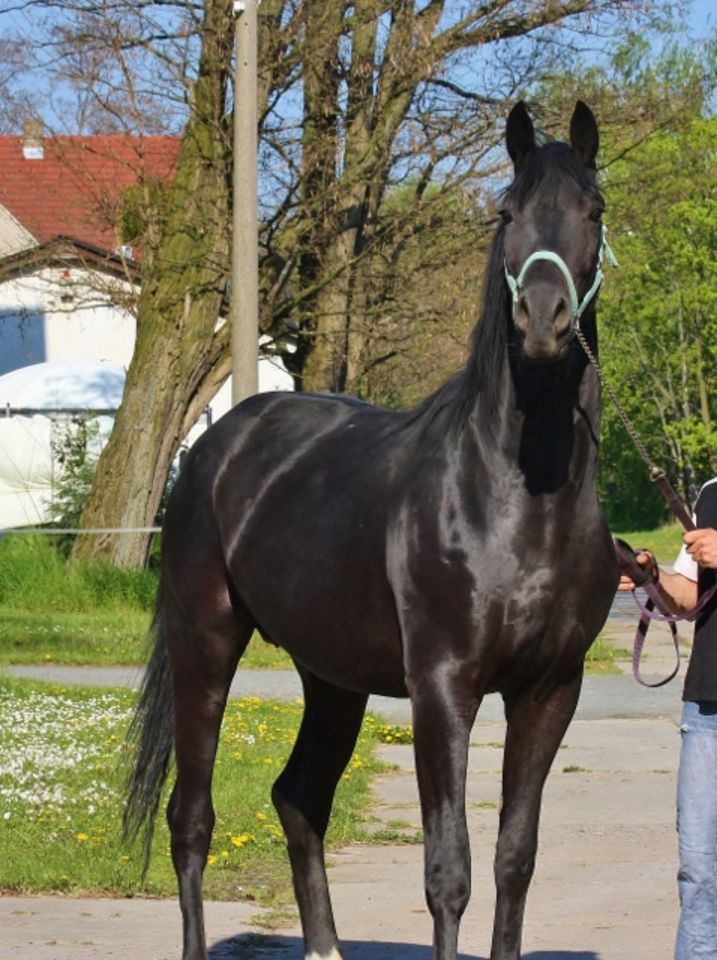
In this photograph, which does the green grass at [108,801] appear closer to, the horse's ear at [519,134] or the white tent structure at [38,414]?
the horse's ear at [519,134]

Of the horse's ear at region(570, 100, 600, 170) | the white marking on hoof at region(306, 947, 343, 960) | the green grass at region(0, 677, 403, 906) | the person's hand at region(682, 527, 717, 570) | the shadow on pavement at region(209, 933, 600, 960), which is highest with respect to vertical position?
the horse's ear at region(570, 100, 600, 170)

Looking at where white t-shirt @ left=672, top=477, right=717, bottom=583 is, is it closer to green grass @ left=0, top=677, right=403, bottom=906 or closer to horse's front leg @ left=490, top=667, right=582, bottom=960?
horse's front leg @ left=490, top=667, right=582, bottom=960

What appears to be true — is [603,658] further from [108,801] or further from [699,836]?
[699,836]

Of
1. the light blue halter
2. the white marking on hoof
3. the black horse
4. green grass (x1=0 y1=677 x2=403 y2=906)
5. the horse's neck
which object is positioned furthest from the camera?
green grass (x1=0 y1=677 x2=403 y2=906)

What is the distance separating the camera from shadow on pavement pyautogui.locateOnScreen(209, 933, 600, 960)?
5.73 metres

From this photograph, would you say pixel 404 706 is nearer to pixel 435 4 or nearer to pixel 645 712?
pixel 645 712

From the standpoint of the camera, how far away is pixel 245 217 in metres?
14.7

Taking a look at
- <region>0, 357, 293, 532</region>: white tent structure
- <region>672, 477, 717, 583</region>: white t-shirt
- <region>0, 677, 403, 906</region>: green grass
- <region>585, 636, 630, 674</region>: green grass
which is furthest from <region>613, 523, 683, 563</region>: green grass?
<region>672, 477, 717, 583</region>: white t-shirt

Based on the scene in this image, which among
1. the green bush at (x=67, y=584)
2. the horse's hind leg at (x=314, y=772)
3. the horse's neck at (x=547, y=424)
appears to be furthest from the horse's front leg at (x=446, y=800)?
the green bush at (x=67, y=584)

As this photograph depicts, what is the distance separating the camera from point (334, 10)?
1873 centimetres

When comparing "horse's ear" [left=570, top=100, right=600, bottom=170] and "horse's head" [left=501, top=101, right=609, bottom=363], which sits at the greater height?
"horse's ear" [left=570, top=100, right=600, bottom=170]

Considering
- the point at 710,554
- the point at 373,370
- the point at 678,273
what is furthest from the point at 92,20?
the point at 678,273

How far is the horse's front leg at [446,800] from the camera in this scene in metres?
4.52

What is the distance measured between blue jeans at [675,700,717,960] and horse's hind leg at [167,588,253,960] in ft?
5.82
